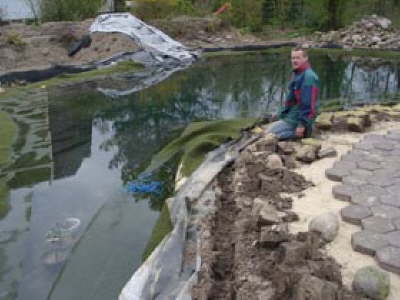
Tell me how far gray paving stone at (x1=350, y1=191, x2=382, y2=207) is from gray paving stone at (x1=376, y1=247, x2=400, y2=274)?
2.14ft

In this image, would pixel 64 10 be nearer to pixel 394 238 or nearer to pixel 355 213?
pixel 355 213

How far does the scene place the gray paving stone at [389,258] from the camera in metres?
2.66

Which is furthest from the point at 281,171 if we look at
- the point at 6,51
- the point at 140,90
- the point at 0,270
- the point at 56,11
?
the point at 56,11

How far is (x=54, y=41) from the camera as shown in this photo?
15133mm

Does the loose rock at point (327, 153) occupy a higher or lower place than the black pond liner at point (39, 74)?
higher

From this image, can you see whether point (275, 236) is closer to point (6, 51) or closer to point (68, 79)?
point (68, 79)

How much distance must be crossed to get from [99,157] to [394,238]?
4.54 meters

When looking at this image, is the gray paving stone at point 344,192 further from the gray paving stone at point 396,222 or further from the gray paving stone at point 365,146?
the gray paving stone at point 365,146

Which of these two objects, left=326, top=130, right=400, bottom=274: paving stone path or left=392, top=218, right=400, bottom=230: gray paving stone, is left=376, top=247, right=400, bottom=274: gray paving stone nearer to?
left=326, top=130, right=400, bottom=274: paving stone path

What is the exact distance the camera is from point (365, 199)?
350 cm

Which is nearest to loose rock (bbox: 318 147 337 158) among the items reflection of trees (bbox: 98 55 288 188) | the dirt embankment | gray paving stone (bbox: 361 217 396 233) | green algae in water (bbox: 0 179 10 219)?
gray paving stone (bbox: 361 217 396 233)

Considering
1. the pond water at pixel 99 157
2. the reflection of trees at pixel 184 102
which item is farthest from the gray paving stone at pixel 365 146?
the reflection of trees at pixel 184 102

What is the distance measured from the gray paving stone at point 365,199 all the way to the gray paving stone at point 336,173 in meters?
0.38

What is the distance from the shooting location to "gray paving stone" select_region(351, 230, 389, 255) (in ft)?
9.40
